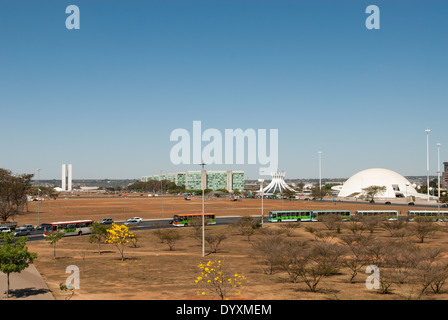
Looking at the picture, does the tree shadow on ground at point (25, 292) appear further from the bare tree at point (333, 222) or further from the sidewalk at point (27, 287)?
the bare tree at point (333, 222)

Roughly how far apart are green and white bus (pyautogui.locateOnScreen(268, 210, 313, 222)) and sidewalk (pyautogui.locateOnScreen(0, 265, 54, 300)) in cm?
5540

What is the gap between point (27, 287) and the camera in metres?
27.9

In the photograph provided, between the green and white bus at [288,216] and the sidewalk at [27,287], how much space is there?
182 ft

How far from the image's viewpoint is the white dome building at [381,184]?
172000 mm

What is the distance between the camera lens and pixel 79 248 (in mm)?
48844
